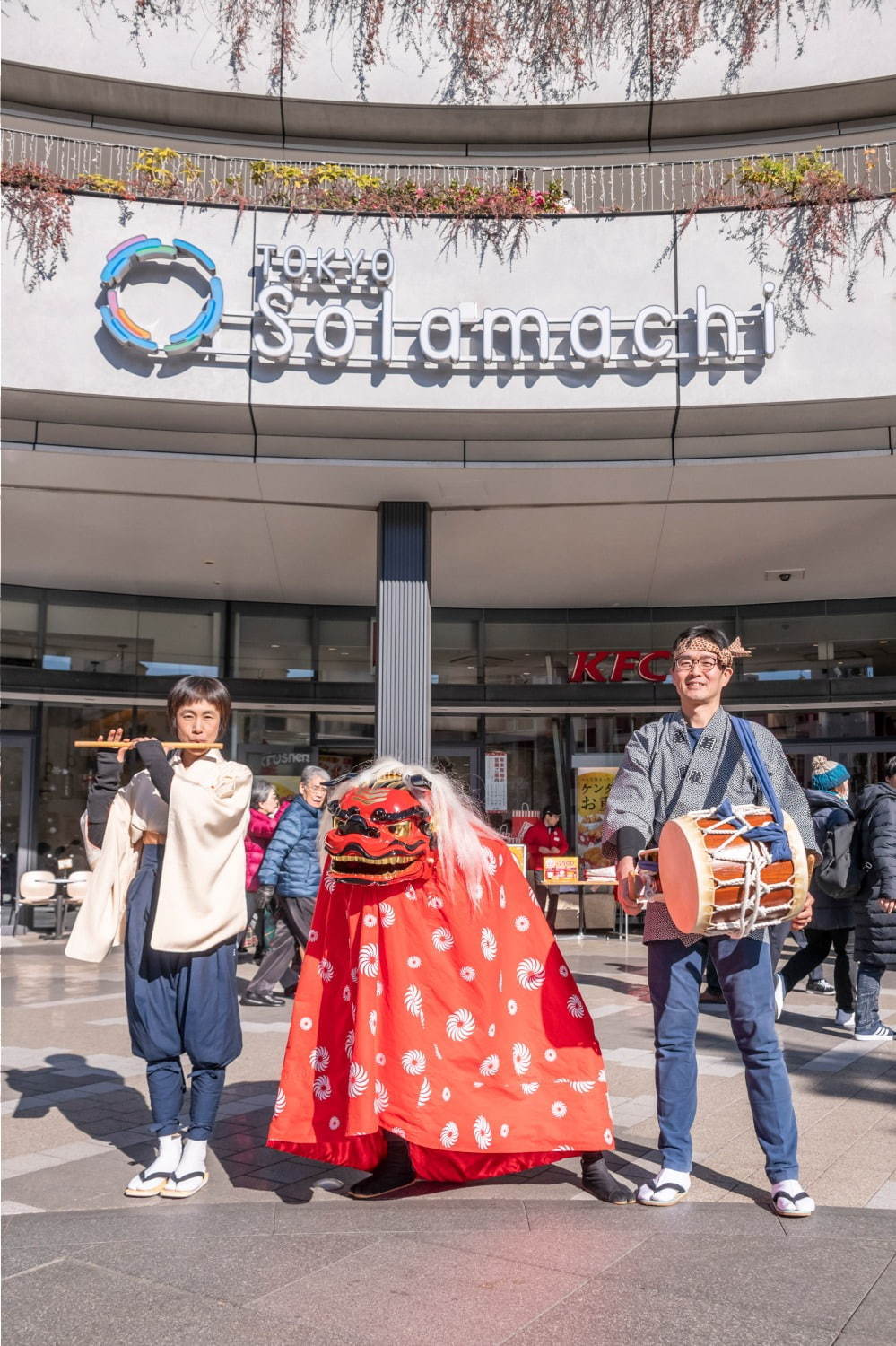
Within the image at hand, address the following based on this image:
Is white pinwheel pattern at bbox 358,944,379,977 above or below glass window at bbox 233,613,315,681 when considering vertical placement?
below

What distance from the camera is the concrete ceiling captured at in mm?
10141

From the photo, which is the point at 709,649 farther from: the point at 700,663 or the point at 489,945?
the point at 489,945

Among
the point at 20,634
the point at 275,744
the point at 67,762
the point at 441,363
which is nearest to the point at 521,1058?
the point at 441,363

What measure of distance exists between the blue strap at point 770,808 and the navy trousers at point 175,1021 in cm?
198

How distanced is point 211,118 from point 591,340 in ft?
17.0

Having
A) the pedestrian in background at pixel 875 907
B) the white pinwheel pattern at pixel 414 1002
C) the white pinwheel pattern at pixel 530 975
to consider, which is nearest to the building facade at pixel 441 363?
the pedestrian in background at pixel 875 907

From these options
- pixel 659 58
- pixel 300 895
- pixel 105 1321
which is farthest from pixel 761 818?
pixel 659 58

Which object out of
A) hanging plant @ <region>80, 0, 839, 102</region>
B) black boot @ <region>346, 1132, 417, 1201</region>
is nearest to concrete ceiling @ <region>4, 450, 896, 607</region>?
hanging plant @ <region>80, 0, 839, 102</region>

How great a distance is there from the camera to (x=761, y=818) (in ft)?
12.3

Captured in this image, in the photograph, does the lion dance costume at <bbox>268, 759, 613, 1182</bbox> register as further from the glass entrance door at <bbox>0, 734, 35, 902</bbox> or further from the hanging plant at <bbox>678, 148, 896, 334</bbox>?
the glass entrance door at <bbox>0, 734, 35, 902</bbox>

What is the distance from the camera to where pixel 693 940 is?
394 cm

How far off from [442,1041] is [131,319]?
744 cm

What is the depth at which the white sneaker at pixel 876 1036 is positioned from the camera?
23.2 feet

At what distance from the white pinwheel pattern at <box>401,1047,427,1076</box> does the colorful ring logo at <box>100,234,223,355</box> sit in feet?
23.3
